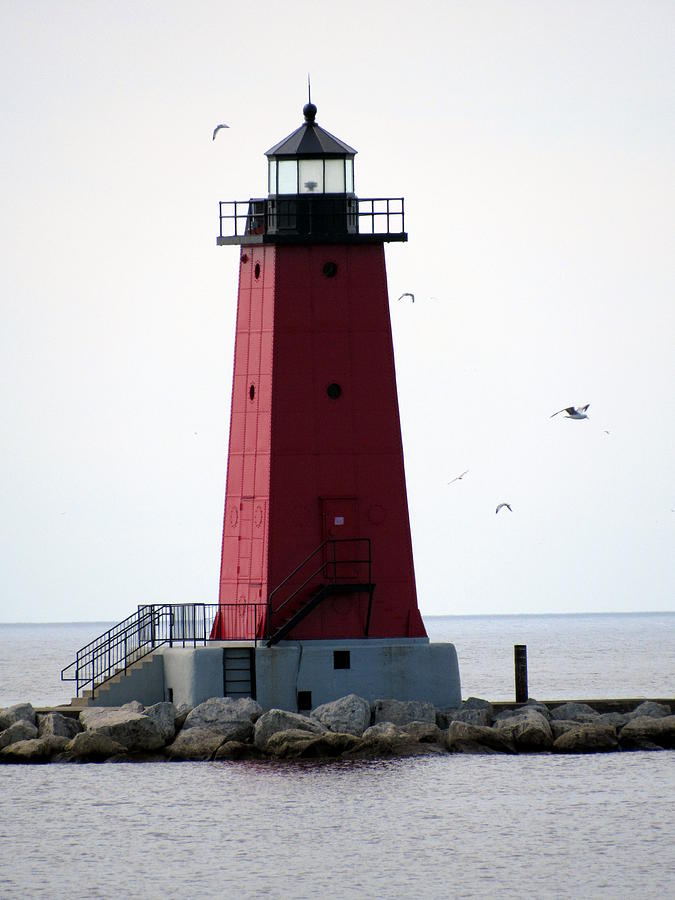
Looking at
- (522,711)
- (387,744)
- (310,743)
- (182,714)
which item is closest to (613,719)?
(522,711)

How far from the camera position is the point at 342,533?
32.2m

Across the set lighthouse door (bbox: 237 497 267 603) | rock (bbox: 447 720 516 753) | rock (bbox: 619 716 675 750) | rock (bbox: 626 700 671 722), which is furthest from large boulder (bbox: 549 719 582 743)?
lighthouse door (bbox: 237 497 267 603)

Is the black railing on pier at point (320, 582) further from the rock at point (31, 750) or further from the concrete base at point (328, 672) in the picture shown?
the rock at point (31, 750)

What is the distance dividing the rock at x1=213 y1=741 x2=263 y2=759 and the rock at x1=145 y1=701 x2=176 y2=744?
97 centimetres

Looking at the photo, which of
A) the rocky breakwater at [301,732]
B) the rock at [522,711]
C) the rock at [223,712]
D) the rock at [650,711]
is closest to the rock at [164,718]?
the rocky breakwater at [301,732]

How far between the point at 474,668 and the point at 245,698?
161ft

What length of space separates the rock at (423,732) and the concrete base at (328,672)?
0.97 meters

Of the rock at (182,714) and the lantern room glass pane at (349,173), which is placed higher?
the lantern room glass pane at (349,173)

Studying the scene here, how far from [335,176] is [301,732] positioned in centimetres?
942

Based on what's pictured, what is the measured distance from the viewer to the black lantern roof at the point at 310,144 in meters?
32.8

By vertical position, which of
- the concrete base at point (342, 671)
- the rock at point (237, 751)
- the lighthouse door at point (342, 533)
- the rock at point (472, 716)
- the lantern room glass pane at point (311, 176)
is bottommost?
the rock at point (237, 751)

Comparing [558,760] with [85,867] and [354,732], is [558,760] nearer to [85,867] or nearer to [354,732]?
[354,732]

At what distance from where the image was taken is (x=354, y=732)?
30.6m

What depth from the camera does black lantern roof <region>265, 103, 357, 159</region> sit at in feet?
107
